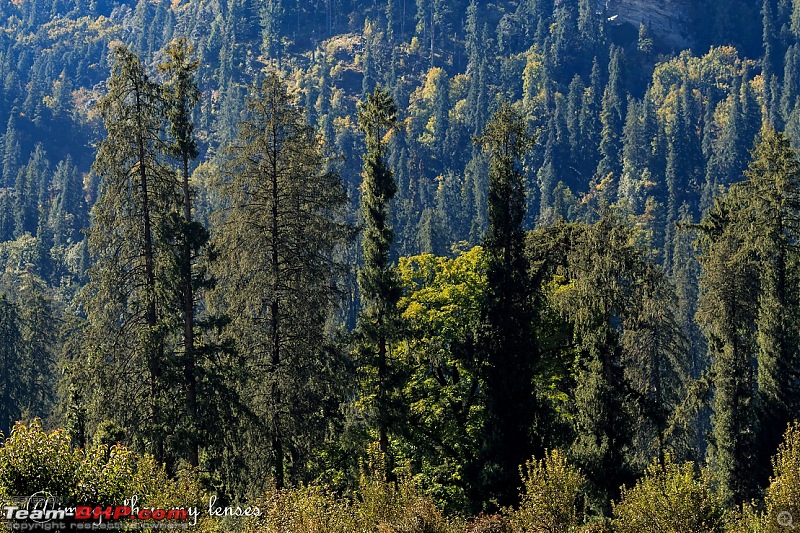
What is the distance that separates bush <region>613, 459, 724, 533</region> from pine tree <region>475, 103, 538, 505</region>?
8.34 m

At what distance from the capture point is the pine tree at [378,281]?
3031 cm

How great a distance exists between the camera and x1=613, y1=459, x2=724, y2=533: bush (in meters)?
20.1

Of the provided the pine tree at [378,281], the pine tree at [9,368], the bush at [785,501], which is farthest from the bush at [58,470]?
the pine tree at [9,368]

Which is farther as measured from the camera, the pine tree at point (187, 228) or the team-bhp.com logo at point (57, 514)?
the pine tree at point (187, 228)

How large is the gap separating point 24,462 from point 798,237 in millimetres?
34878

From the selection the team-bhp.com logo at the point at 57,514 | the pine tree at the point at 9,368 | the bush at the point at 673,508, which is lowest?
the bush at the point at 673,508

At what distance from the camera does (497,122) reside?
105ft

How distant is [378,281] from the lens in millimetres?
30328

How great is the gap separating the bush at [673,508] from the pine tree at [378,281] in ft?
35.6

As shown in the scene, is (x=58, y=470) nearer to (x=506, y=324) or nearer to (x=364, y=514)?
(x=364, y=514)

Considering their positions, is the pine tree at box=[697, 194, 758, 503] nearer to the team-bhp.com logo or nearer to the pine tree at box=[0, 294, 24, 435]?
the team-bhp.com logo

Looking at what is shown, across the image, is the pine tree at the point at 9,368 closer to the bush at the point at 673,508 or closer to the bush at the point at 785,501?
the bush at the point at 673,508

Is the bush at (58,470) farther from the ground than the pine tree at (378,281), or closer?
closer

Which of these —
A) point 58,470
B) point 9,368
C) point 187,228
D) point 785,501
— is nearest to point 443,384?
point 187,228
